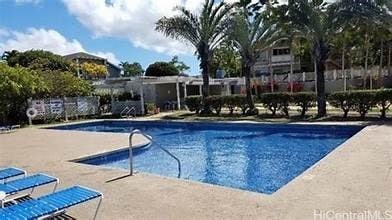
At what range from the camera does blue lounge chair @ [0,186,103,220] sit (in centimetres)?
474

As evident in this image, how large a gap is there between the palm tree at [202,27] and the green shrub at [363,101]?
9116 millimetres

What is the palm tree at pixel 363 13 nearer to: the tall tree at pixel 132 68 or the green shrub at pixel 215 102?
the green shrub at pixel 215 102

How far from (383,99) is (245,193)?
13.7 m

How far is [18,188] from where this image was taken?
6227mm

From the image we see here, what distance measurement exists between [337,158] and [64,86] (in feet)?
72.4

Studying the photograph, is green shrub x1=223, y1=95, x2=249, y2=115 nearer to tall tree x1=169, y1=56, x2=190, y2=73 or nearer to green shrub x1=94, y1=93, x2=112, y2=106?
green shrub x1=94, y1=93, x2=112, y2=106

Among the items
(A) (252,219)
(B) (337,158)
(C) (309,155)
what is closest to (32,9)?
(C) (309,155)

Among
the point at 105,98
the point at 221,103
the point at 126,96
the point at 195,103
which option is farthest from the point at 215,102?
the point at 105,98

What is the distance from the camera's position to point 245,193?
21.3 ft

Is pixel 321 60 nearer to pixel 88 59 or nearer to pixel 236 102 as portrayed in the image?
pixel 236 102

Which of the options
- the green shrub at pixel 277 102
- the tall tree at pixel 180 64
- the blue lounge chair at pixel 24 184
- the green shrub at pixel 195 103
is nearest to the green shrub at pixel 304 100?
the green shrub at pixel 277 102

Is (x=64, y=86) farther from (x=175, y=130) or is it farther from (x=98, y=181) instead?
(x=98, y=181)

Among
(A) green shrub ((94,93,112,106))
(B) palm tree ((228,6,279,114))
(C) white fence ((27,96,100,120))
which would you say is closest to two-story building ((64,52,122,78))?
(A) green shrub ((94,93,112,106))

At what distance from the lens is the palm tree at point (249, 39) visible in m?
23.1
